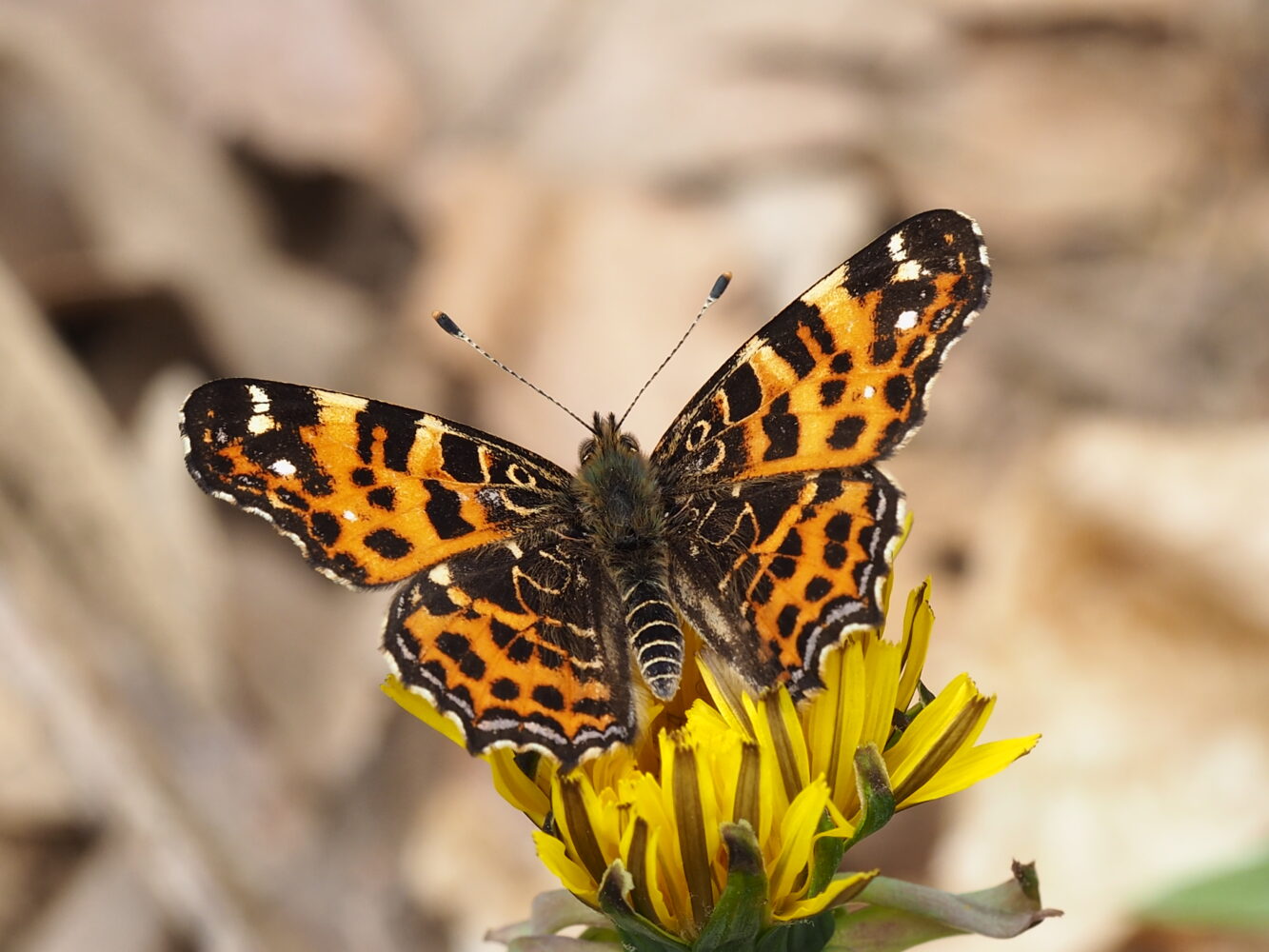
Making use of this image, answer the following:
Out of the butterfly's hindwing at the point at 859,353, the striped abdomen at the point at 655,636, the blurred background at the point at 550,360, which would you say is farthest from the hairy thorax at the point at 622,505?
the blurred background at the point at 550,360

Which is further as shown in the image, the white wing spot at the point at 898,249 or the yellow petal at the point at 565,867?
the white wing spot at the point at 898,249

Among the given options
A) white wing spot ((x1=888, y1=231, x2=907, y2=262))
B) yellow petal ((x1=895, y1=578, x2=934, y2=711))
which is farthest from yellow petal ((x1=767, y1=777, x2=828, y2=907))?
white wing spot ((x1=888, y1=231, x2=907, y2=262))

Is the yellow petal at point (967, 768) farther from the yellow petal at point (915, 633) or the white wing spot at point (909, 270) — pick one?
the white wing spot at point (909, 270)

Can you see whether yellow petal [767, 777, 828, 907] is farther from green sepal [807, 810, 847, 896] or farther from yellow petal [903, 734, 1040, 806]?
yellow petal [903, 734, 1040, 806]

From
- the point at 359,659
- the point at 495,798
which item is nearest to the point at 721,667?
the point at 495,798

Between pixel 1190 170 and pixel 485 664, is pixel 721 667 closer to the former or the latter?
pixel 485 664
